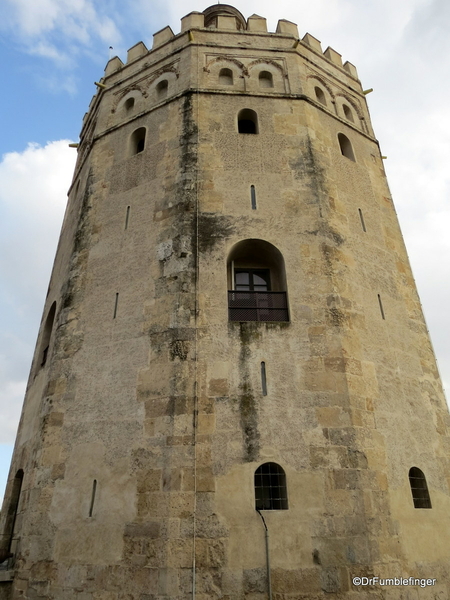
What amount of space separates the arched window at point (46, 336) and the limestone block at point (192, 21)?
9.85m

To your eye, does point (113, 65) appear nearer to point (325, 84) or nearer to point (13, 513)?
point (325, 84)

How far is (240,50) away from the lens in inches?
593

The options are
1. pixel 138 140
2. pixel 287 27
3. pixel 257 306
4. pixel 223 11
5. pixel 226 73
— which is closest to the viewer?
pixel 257 306

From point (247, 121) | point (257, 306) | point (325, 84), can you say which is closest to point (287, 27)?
point (325, 84)

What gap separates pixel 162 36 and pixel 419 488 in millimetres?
15151

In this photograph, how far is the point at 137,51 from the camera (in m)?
16.6

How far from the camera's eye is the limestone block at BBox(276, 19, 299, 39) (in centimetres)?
1594

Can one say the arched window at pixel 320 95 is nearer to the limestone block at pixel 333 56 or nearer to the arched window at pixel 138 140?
the limestone block at pixel 333 56

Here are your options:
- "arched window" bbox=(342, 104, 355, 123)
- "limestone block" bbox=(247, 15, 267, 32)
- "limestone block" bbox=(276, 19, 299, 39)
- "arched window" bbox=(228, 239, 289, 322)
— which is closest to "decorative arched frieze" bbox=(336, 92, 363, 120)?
"arched window" bbox=(342, 104, 355, 123)

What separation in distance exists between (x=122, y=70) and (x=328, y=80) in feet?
22.6

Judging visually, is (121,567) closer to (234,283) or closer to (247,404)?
(247,404)

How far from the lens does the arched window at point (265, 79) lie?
14461mm

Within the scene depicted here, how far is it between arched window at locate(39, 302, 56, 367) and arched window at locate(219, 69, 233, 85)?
26.5 feet

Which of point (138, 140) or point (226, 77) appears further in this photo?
point (226, 77)
